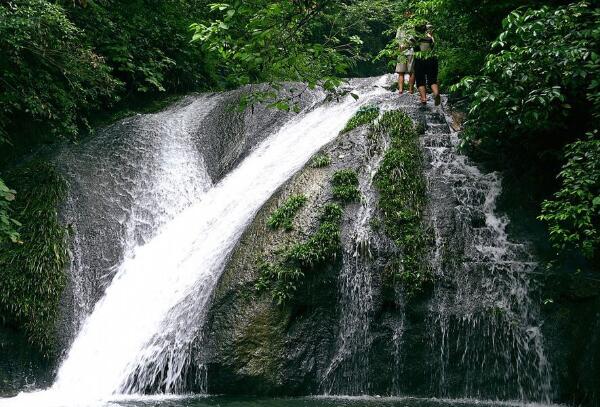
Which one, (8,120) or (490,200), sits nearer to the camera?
(490,200)

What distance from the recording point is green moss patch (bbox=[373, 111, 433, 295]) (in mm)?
8000

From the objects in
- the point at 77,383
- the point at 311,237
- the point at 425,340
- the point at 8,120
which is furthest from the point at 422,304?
the point at 8,120

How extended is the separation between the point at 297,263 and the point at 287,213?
94 cm

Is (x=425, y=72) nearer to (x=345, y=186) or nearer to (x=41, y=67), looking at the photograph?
(x=345, y=186)

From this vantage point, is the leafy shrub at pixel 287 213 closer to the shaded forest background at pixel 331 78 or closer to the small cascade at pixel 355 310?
the small cascade at pixel 355 310

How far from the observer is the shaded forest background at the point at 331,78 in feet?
18.0

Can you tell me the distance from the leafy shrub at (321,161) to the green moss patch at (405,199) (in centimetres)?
87

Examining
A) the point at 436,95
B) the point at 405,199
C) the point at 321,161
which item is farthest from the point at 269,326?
the point at 436,95

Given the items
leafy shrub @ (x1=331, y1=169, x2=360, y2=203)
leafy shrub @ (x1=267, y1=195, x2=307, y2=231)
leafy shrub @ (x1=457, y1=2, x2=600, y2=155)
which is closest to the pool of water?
leafy shrub @ (x1=267, y1=195, x2=307, y2=231)

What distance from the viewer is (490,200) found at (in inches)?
351

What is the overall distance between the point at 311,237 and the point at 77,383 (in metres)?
3.78

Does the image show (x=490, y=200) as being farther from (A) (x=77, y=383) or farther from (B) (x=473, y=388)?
(A) (x=77, y=383)

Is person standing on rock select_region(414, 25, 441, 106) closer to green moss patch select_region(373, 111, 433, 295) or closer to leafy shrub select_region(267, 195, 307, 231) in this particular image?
green moss patch select_region(373, 111, 433, 295)

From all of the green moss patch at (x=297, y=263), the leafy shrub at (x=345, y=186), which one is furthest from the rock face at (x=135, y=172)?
the green moss patch at (x=297, y=263)
